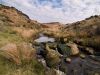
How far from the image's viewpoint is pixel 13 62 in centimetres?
1809

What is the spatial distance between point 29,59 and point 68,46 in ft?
41.2

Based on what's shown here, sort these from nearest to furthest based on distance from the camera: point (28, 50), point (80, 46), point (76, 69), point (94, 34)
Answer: point (28, 50)
point (76, 69)
point (80, 46)
point (94, 34)

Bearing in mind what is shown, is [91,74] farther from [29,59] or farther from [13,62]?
[13,62]

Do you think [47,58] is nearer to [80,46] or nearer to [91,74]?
[91,74]

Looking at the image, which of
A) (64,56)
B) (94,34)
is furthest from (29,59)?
(94,34)

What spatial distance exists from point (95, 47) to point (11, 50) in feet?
56.8

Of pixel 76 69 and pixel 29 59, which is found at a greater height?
pixel 29 59

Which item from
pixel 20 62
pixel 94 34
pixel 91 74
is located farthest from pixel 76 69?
pixel 94 34

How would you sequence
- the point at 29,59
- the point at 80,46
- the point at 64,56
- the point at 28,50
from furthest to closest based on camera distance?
the point at 80,46 → the point at 64,56 → the point at 28,50 → the point at 29,59

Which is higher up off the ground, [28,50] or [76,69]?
[28,50]

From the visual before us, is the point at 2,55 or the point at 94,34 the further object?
the point at 94,34

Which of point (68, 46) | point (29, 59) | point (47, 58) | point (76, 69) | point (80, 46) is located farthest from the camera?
point (80, 46)

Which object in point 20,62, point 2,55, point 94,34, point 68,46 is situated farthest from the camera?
point 94,34

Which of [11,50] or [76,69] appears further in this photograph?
[76,69]
